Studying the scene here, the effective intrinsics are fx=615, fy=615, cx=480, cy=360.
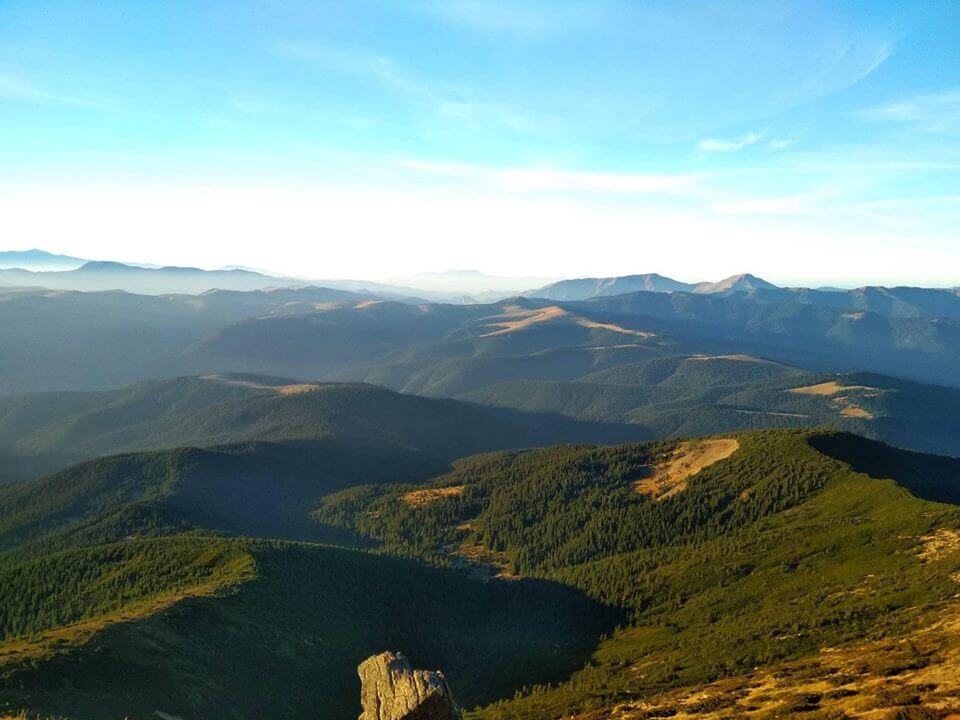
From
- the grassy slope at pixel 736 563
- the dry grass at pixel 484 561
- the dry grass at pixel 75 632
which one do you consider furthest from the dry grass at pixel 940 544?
the dry grass at pixel 75 632

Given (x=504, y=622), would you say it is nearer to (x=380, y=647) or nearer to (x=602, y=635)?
(x=602, y=635)

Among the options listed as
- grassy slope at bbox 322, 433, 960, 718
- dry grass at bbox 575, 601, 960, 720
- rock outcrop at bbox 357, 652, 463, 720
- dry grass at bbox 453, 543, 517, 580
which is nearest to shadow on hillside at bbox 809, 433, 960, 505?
grassy slope at bbox 322, 433, 960, 718

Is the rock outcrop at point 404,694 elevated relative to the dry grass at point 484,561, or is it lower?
elevated

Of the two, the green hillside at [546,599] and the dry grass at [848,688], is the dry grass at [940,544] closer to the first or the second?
the green hillside at [546,599]

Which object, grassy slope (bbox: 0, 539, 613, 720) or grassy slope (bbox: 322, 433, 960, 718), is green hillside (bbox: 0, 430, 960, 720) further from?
grassy slope (bbox: 322, 433, 960, 718)

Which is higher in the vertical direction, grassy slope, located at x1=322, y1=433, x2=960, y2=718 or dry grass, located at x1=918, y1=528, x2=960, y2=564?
dry grass, located at x1=918, y1=528, x2=960, y2=564
